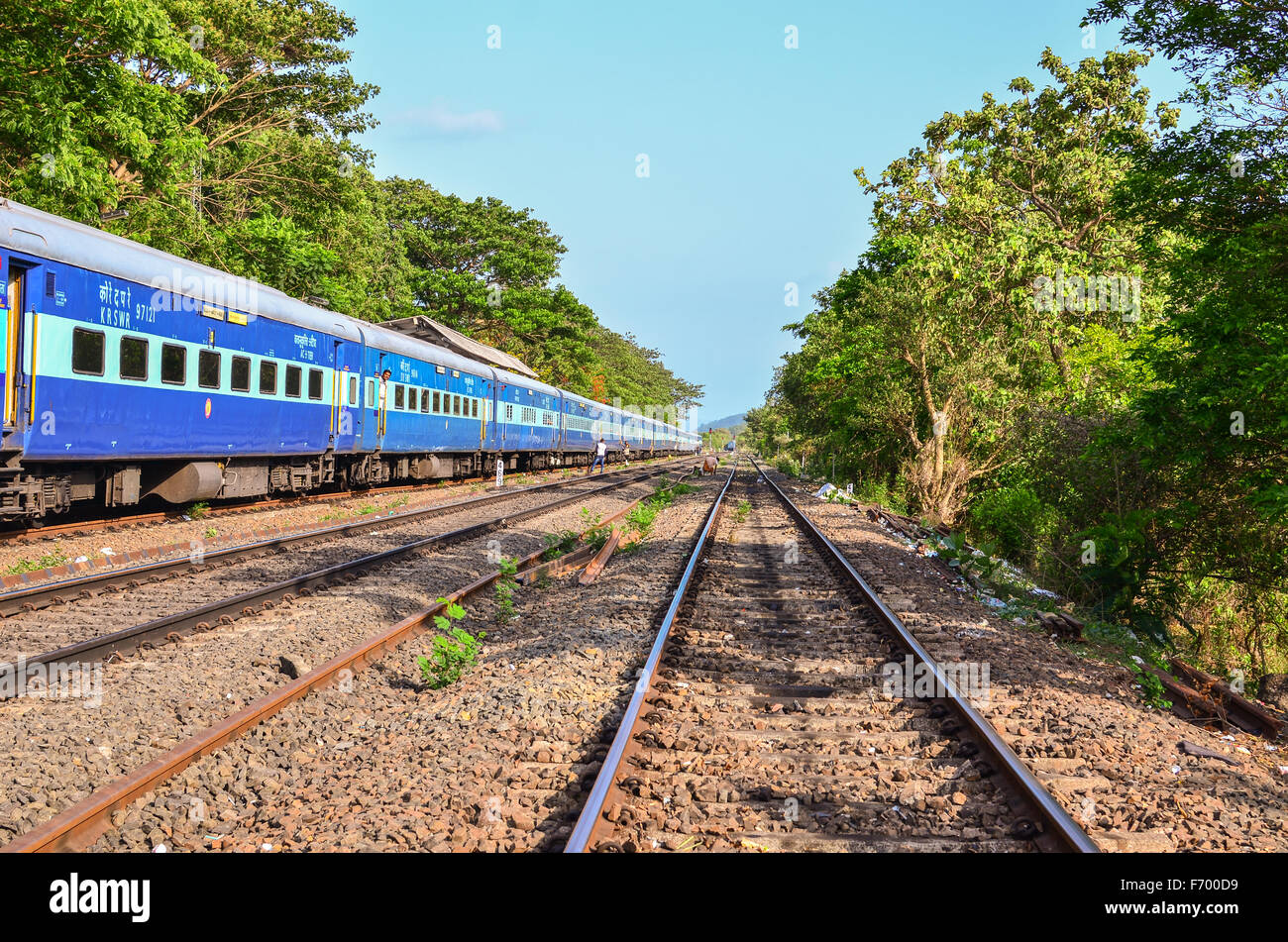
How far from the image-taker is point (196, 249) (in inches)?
845

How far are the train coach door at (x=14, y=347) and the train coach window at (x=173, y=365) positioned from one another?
236 centimetres

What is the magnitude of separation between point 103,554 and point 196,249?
556 inches

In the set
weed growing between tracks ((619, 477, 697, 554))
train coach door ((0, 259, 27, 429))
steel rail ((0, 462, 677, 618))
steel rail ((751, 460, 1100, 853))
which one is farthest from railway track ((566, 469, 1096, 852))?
train coach door ((0, 259, 27, 429))

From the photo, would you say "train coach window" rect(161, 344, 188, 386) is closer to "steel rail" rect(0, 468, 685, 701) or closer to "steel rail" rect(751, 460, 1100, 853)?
"steel rail" rect(0, 468, 685, 701)

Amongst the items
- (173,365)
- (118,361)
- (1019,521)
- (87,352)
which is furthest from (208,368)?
(1019,521)

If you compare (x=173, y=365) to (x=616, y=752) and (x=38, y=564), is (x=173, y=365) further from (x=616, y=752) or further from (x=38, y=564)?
(x=616, y=752)

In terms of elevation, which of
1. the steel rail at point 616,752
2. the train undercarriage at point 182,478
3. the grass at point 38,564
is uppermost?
the train undercarriage at point 182,478

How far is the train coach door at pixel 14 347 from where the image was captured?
922cm

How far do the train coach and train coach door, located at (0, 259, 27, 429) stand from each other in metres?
0.01

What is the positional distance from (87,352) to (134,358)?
810 millimetres

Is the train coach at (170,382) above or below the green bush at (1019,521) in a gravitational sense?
above

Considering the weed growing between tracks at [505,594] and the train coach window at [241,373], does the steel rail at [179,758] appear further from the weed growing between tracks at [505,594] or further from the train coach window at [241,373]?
the train coach window at [241,373]

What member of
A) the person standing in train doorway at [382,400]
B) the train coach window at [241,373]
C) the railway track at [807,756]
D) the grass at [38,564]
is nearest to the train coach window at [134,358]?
the train coach window at [241,373]
